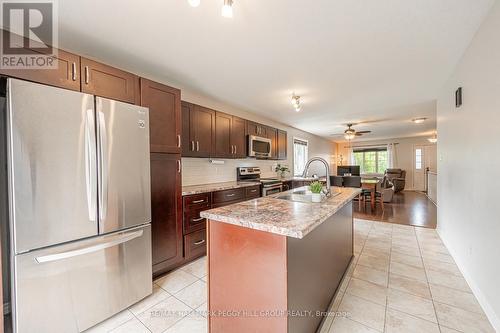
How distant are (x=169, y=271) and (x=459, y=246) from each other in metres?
3.31

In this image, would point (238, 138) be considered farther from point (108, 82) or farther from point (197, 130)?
point (108, 82)

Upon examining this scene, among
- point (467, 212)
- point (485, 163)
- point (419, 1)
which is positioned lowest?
point (467, 212)

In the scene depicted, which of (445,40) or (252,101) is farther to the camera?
(252,101)

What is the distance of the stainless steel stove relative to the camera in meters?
3.85

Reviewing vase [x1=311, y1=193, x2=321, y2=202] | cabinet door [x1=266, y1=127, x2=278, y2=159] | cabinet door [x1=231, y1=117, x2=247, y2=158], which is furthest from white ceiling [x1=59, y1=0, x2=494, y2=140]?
cabinet door [x1=266, y1=127, x2=278, y2=159]

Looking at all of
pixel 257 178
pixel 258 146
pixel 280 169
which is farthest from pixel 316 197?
pixel 280 169

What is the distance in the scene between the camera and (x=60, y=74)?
1.53 m

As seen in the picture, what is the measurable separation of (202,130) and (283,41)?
1.66 m

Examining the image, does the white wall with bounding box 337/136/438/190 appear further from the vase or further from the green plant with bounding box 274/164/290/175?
the vase

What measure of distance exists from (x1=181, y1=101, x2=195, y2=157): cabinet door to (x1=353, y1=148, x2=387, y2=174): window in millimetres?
9468

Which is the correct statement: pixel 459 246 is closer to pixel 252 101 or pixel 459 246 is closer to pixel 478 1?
pixel 478 1

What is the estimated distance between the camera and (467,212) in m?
2.06

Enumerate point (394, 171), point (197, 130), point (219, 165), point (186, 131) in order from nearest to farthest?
1. point (186, 131)
2. point (197, 130)
3. point (219, 165)
4. point (394, 171)

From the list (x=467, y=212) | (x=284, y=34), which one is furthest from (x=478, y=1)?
(x=467, y=212)
